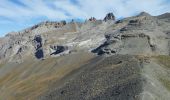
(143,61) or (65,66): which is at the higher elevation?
(143,61)

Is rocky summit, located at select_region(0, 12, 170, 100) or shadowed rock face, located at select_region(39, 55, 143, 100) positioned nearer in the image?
shadowed rock face, located at select_region(39, 55, 143, 100)

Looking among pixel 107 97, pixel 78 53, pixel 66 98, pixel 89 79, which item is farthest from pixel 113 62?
pixel 78 53

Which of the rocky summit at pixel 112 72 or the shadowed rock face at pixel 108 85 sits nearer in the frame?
the shadowed rock face at pixel 108 85

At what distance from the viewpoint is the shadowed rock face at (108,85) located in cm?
7325

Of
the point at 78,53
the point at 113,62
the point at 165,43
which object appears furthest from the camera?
the point at 78,53

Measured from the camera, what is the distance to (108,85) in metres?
82.6

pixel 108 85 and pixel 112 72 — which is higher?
pixel 112 72

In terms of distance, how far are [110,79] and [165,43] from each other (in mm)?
76129

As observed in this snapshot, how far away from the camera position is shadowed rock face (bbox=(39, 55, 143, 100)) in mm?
73250

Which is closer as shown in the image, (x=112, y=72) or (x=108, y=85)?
(x=108, y=85)

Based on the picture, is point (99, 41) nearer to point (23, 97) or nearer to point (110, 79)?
point (23, 97)

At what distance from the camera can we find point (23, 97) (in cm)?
12225

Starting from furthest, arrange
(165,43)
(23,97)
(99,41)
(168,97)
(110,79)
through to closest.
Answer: (99,41), (165,43), (23,97), (110,79), (168,97)

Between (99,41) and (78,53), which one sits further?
(99,41)
